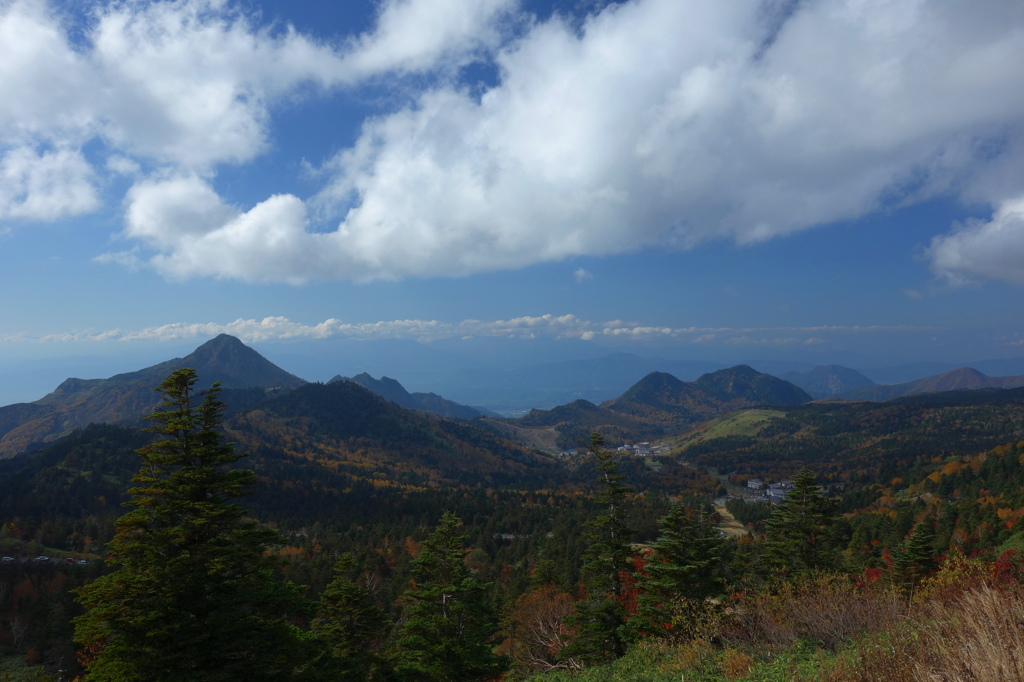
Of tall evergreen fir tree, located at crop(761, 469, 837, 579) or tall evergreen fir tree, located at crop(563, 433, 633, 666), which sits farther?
tall evergreen fir tree, located at crop(761, 469, 837, 579)

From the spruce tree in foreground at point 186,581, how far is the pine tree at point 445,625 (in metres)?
9.83

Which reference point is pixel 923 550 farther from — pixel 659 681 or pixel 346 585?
pixel 346 585

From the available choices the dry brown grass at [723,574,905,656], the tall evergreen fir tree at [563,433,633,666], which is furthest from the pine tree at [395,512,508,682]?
the dry brown grass at [723,574,905,656]

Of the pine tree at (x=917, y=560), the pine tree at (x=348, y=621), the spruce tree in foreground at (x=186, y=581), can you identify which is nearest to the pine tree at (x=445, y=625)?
the pine tree at (x=348, y=621)

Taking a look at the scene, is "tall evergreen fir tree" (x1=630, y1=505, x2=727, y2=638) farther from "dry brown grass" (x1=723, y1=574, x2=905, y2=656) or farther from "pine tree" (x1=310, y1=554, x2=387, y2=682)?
"pine tree" (x1=310, y1=554, x2=387, y2=682)

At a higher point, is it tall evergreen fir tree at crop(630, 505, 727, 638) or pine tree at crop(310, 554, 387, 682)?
tall evergreen fir tree at crop(630, 505, 727, 638)

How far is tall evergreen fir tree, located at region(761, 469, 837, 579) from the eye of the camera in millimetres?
37875

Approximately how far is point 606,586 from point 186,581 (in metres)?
25.4

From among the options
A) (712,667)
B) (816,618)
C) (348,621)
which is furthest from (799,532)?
(348,621)

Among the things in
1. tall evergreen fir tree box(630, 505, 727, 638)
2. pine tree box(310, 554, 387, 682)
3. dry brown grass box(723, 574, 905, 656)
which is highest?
dry brown grass box(723, 574, 905, 656)

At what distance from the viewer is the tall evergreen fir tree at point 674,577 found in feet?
94.7

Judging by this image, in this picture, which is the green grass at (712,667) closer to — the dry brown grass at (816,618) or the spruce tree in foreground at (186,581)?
the dry brown grass at (816,618)

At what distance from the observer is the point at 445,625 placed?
1115 inches

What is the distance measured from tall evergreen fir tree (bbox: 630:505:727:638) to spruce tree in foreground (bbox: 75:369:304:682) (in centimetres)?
2142
